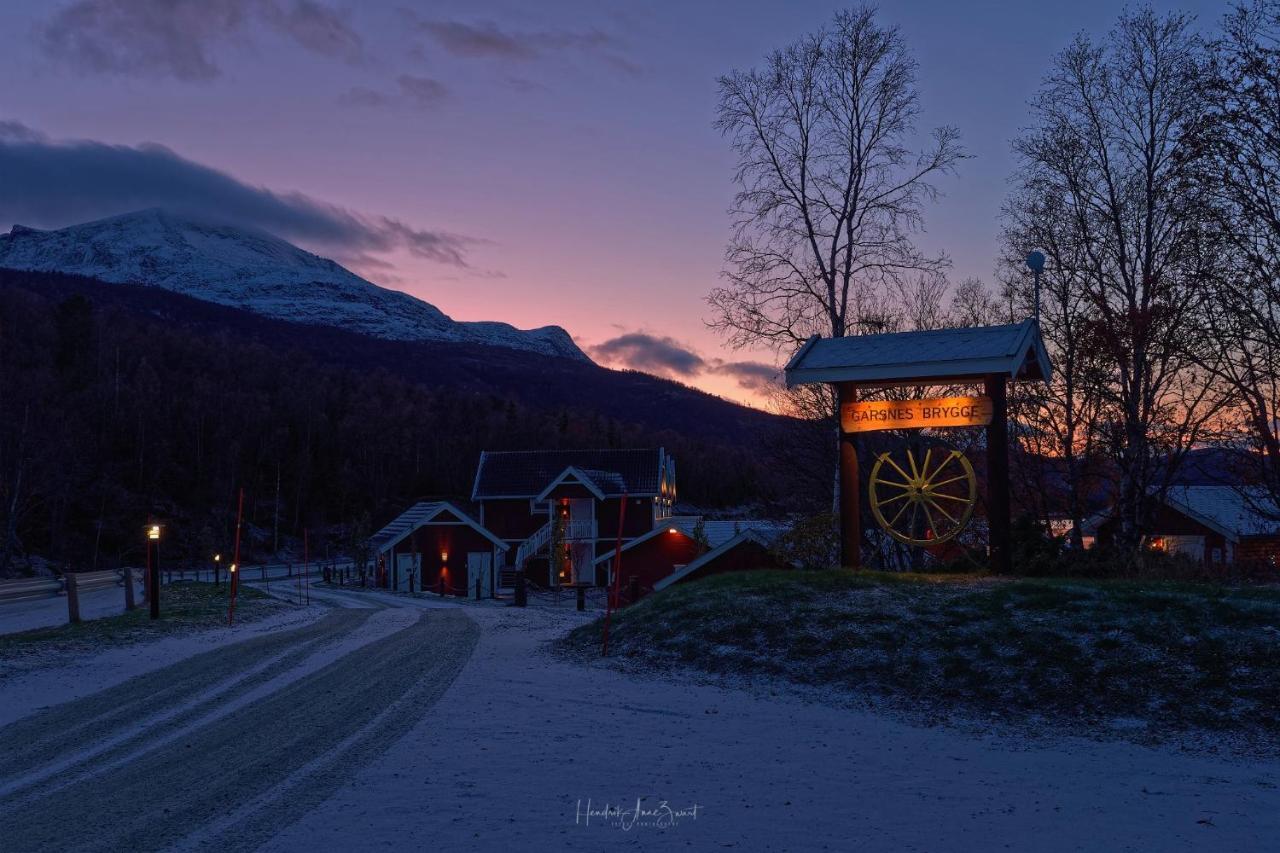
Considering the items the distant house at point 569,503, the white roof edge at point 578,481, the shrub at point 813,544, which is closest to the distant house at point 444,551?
the distant house at point 569,503

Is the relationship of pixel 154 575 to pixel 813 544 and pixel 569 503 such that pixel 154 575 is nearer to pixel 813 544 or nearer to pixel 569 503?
pixel 813 544

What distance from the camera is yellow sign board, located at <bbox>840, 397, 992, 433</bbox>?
52.1 feet

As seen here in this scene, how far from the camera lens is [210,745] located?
29.4ft

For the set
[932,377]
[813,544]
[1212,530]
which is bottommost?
[1212,530]

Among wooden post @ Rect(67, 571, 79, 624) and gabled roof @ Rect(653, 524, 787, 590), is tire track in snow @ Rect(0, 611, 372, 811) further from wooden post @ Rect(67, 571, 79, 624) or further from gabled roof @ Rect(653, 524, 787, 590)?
gabled roof @ Rect(653, 524, 787, 590)

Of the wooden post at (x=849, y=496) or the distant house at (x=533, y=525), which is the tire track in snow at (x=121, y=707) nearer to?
the wooden post at (x=849, y=496)

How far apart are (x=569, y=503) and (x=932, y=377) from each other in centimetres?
3633

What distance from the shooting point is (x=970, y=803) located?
7027 millimetres

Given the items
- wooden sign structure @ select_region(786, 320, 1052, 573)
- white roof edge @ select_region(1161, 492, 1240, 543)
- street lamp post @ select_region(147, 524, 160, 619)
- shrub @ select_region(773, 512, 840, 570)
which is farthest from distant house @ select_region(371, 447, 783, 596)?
wooden sign structure @ select_region(786, 320, 1052, 573)

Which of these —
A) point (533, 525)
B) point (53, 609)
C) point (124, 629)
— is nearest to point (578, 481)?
point (533, 525)

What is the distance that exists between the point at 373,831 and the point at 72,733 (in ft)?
17.7

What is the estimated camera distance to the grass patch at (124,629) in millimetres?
15656

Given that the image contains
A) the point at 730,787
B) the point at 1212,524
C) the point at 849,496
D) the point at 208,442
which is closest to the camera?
the point at 730,787

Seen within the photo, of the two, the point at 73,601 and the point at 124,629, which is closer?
the point at 124,629
